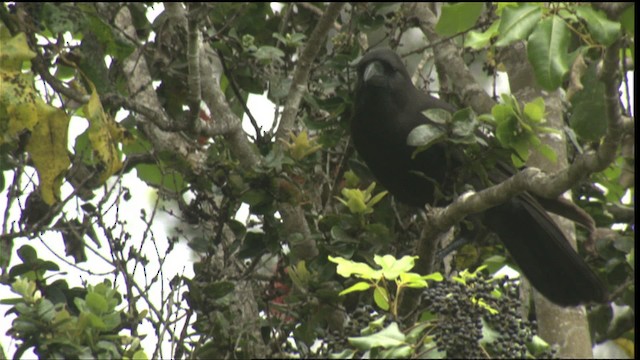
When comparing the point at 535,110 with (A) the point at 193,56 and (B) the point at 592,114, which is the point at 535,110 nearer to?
(B) the point at 592,114

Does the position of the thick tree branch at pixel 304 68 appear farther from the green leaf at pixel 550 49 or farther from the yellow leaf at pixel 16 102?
the green leaf at pixel 550 49

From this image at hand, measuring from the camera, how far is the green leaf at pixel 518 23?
334 cm

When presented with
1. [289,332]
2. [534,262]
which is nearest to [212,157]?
[289,332]

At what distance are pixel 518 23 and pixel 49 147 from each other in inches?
68.0

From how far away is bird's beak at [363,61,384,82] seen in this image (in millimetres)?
5047

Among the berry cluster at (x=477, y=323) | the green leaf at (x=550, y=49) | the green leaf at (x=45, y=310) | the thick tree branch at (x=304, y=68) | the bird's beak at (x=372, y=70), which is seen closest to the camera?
the berry cluster at (x=477, y=323)

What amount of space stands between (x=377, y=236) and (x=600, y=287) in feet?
3.43

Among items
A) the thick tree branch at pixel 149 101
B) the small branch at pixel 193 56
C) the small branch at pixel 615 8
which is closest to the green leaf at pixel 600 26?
the small branch at pixel 615 8

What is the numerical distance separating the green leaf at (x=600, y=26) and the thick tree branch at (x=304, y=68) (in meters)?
1.31

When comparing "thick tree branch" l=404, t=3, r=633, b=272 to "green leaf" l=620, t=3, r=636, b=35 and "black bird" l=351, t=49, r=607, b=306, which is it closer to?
"green leaf" l=620, t=3, r=636, b=35

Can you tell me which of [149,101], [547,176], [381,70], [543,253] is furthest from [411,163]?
[547,176]

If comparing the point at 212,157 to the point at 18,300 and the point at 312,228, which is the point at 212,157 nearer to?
the point at 312,228

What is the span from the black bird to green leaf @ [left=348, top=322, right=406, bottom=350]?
81.9 inches

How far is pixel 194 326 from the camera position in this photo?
13.7ft
